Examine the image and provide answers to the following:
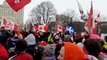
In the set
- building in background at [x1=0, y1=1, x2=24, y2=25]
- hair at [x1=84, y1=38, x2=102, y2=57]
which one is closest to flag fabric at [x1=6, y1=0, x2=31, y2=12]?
hair at [x1=84, y1=38, x2=102, y2=57]

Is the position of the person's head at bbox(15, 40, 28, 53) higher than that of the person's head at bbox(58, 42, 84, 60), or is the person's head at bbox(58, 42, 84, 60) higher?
the person's head at bbox(58, 42, 84, 60)

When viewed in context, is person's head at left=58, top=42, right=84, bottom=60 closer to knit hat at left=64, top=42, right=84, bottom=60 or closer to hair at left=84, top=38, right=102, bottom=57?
knit hat at left=64, top=42, right=84, bottom=60

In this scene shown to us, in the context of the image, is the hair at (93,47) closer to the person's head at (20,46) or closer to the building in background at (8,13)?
the person's head at (20,46)

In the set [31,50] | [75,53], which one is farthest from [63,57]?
[31,50]

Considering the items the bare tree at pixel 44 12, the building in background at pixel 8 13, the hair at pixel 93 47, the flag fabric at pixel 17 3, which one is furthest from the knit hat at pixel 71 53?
the bare tree at pixel 44 12

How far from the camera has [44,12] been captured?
103 metres

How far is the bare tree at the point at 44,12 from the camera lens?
100 metres

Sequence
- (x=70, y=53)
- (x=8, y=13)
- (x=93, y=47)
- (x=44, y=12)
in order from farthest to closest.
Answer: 1. (x=44, y=12)
2. (x=8, y=13)
3. (x=93, y=47)
4. (x=70, y=53)

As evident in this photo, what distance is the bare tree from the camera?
100312 millimetres

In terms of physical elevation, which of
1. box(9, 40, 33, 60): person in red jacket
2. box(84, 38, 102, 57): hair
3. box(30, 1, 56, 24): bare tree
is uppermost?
box(84, 38, 102, 57): hair

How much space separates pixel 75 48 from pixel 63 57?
0.17 meters

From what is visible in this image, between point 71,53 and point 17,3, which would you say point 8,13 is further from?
point 71,53

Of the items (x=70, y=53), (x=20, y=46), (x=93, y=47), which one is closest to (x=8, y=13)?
(x=20, y=46)

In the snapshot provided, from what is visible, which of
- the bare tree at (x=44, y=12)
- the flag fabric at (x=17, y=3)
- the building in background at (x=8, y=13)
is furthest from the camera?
the bare tree at (x=44, y=12)
